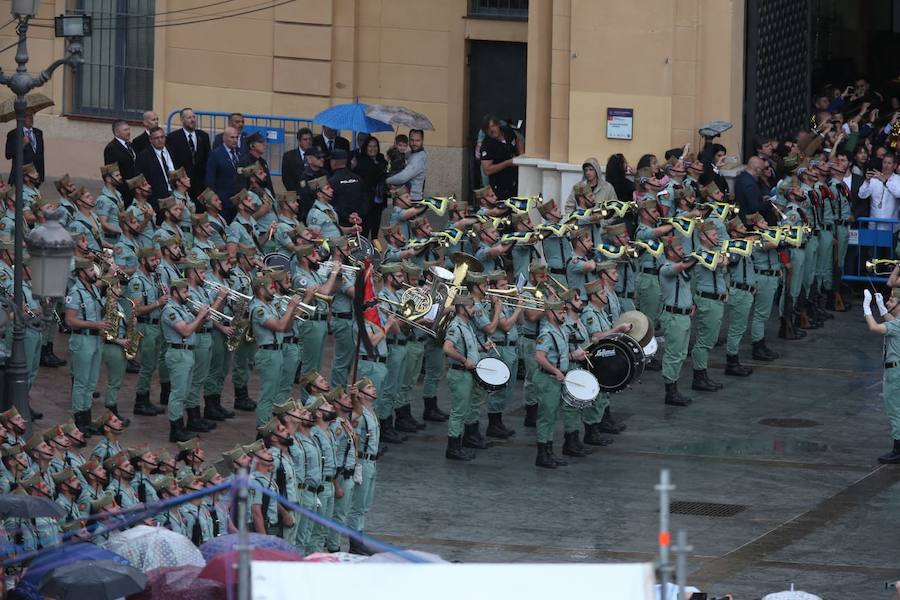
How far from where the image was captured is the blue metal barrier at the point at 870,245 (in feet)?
88.3

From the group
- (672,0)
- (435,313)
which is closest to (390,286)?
(435,313)

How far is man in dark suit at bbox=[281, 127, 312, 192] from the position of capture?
26344 millimetres

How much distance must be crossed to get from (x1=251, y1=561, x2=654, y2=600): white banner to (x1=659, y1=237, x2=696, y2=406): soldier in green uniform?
514 inches

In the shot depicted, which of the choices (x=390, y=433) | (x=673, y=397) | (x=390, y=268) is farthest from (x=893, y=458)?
(x=390, y=268)

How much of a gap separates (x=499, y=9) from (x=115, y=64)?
21.1 ft

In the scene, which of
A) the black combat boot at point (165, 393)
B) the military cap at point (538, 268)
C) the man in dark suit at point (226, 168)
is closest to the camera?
the military cap at point (538, 268)

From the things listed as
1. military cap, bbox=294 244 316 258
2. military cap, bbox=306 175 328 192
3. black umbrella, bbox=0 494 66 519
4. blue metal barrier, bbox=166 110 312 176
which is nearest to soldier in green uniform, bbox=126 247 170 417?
military cap, bbox=294 244 316 258

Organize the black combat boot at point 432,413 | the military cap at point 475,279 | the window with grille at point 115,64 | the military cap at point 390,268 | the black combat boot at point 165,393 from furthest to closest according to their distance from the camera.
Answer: the window with grille at point 115,64 < the black combat boot at point 432,413 < the black combat boot at point 165,393 < the military cap at point 390,268 < the military cap at point 475,279

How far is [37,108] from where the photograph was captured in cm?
2291

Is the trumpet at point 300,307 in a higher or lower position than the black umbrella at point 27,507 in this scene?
higher

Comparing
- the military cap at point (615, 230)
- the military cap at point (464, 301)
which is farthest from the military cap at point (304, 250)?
the military cap at point (615, 230)

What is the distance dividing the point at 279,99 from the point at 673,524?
598 inches

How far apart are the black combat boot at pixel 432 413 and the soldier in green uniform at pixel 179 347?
2907 mm

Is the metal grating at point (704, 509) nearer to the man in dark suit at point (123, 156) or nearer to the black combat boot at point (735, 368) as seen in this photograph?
the black combat boot at point (735, 368)
